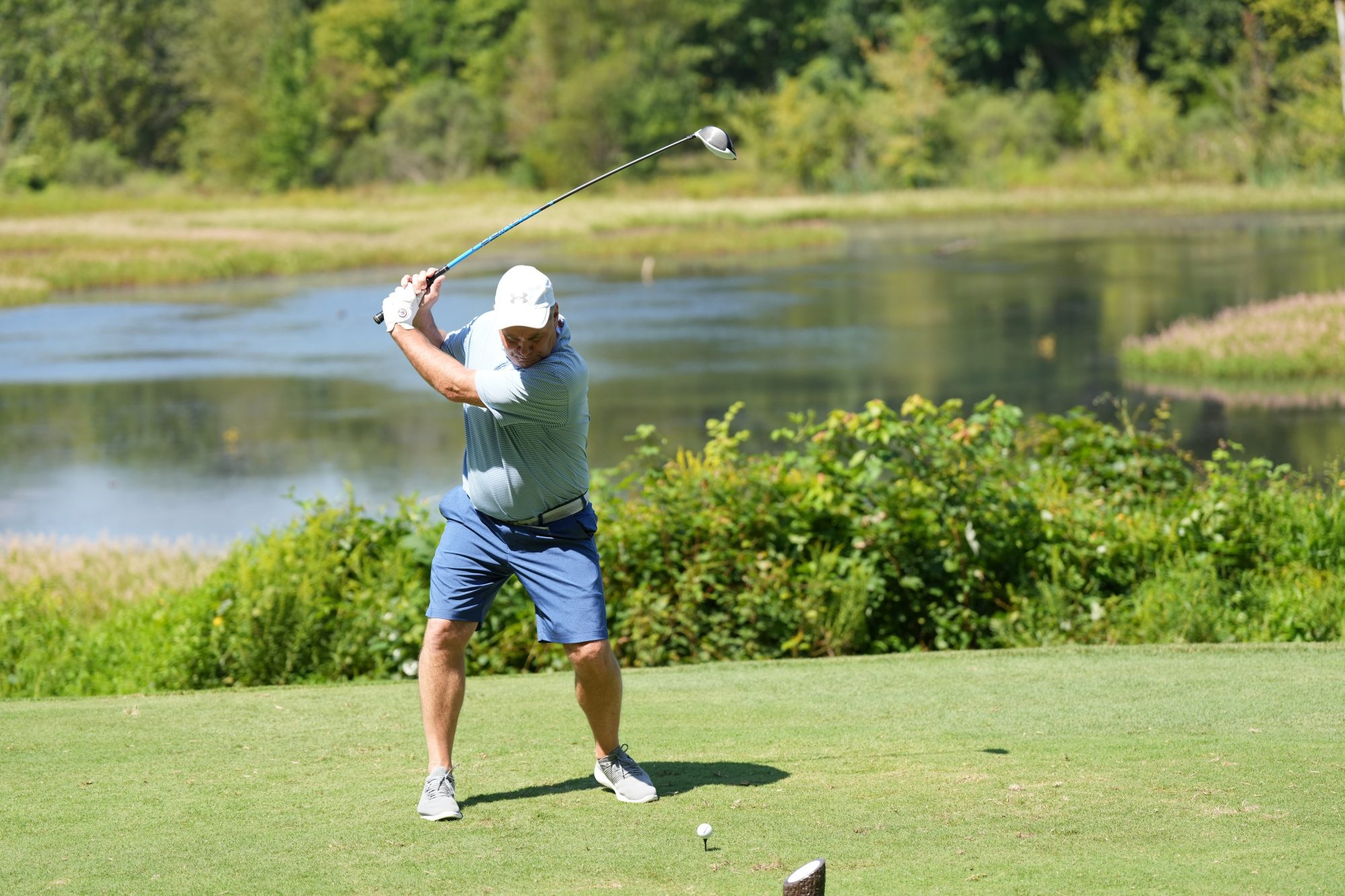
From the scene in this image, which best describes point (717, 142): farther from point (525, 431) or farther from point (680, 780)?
point (680, 780)

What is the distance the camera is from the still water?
18.0m

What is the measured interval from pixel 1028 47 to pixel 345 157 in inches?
1461

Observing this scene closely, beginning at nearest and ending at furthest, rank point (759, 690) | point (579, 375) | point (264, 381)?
1. point (579, 375)
2. point (759, 690)
3. point (264, 381)

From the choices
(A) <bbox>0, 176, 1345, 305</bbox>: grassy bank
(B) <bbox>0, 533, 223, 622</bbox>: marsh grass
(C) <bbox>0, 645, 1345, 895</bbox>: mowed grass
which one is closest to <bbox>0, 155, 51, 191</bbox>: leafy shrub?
(A) <bbox>0, 176, 1345, 305</bbox>: grassy bank

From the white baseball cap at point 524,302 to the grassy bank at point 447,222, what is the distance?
3785 cm

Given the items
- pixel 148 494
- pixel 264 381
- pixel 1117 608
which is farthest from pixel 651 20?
pixel 1117 608

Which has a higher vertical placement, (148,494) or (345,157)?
(345,157)

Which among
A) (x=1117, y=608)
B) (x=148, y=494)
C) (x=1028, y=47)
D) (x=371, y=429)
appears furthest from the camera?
(x=1028, y=47)

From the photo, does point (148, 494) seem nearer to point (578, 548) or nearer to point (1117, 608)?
point (1117, 608)

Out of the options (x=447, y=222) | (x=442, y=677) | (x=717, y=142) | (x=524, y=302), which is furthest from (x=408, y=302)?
(x=447, y=222)

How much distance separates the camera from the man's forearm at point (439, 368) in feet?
16.0

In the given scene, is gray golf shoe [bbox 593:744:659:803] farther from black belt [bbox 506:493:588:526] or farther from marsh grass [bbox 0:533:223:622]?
marsh grass [bbox 0:533:223:622]

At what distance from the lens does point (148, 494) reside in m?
17.5

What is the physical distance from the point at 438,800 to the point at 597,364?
2231cm
